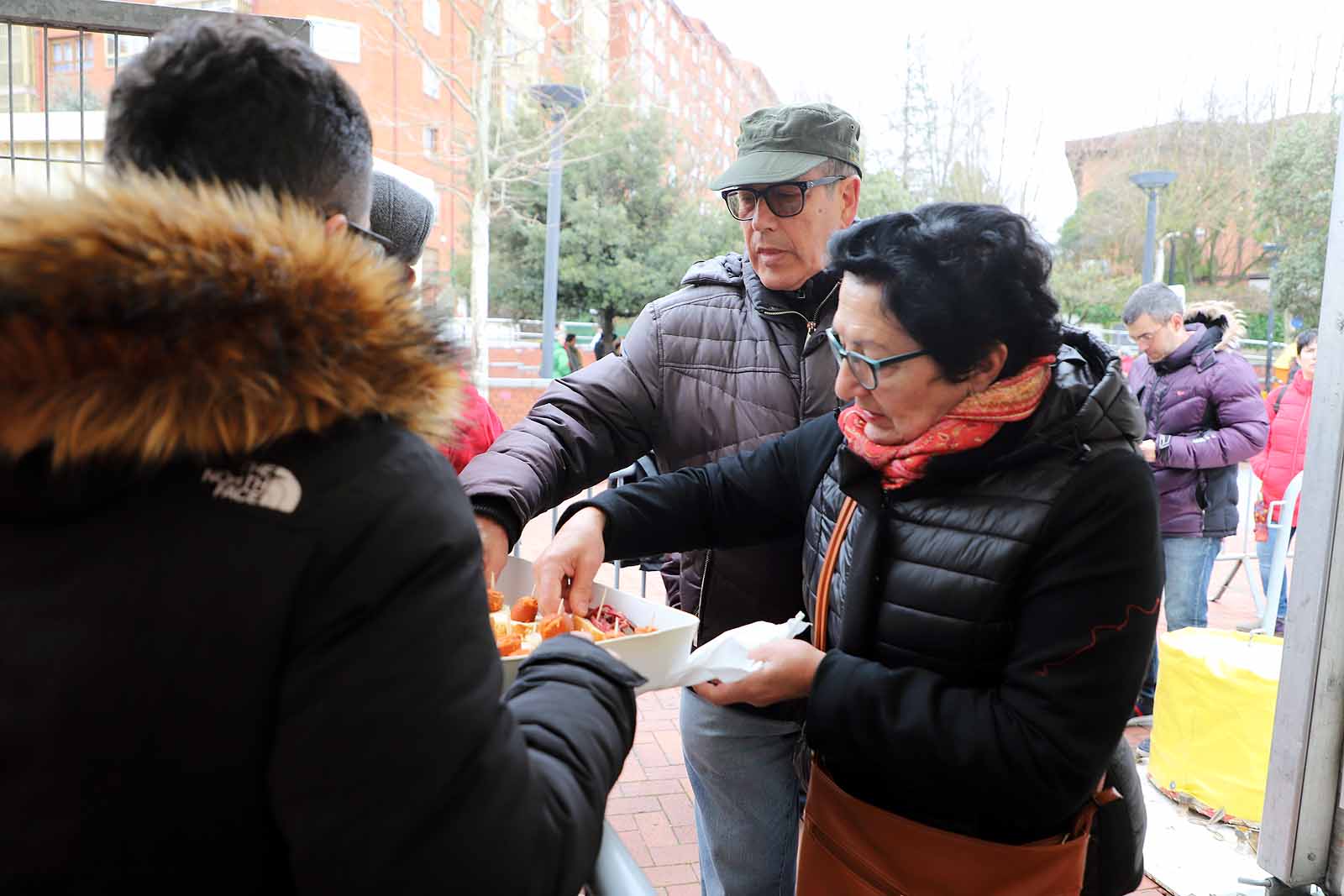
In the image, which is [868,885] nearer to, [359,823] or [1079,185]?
[359,823]

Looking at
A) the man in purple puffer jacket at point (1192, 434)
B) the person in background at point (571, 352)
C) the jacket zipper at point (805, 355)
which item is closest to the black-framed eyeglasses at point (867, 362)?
the jacket zipper at point (805, 355)

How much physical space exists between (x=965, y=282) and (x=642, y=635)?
0.87 meters

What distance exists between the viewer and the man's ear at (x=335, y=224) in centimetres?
105

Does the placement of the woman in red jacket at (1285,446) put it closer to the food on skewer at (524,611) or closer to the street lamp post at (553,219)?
the food on skewer at (524,611)

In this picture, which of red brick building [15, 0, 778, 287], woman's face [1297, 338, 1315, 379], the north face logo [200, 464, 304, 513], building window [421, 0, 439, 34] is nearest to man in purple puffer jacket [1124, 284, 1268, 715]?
woman's face [1297, 338, 1315, 379]

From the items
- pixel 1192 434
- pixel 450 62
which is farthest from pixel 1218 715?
pixel 450 62

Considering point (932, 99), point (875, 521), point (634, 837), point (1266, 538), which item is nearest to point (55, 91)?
point (634, 837)

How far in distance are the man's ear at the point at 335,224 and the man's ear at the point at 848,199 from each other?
5.93 ft

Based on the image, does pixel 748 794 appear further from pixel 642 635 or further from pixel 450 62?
pixel 450 62

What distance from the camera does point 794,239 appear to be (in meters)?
2.53

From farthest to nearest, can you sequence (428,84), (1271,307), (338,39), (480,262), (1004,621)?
(428,84), (338,39), (1271,307), (480,262), (1004,621)

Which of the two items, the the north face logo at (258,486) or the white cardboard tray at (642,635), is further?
the white cardboard tray at (642,635)

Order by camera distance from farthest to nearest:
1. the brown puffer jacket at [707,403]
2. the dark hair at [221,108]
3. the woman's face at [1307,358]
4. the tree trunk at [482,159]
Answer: the tree trunk at [482,159]
the woman's face at [1307,358]
the brown puffer jacket at [707,403]
the dark hair at [221,108]

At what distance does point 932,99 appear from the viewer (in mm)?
28625
